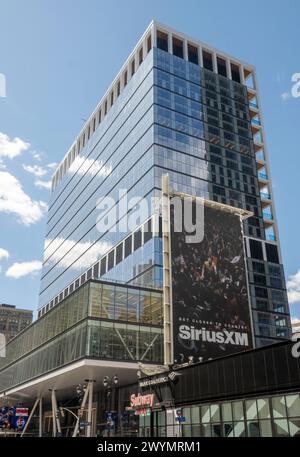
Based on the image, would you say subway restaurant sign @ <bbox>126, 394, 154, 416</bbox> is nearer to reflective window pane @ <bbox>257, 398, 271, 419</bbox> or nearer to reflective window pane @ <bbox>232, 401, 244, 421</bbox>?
reflective window pane @ <bbox>232, 401, 244, 421</bbox>

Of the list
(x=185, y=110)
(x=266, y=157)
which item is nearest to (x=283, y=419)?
(x=185, y=110)

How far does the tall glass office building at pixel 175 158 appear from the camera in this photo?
342 ft

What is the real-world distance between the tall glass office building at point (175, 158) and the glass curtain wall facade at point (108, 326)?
30141 millimetres

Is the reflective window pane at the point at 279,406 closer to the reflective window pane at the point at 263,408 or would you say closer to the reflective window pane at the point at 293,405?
the reflective window pane at the point at 293,405

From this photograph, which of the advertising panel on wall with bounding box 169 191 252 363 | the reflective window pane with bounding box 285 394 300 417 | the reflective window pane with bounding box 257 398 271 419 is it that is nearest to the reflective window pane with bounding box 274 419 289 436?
the reflective window pane with bounding box 285 394 300 417

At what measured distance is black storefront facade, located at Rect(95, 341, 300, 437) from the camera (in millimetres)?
28344

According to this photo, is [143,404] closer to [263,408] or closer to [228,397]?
[228,397]

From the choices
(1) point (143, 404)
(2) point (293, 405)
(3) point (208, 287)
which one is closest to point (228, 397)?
(2) point (293, 405)

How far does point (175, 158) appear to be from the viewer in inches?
4188

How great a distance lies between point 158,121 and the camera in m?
108

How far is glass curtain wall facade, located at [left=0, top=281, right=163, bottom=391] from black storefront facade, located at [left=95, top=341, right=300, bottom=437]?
6.96 meters

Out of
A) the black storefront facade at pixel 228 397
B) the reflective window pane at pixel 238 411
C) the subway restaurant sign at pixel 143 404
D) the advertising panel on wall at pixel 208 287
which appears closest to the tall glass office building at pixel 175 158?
the advertising panel on wall at pixel 208 287
